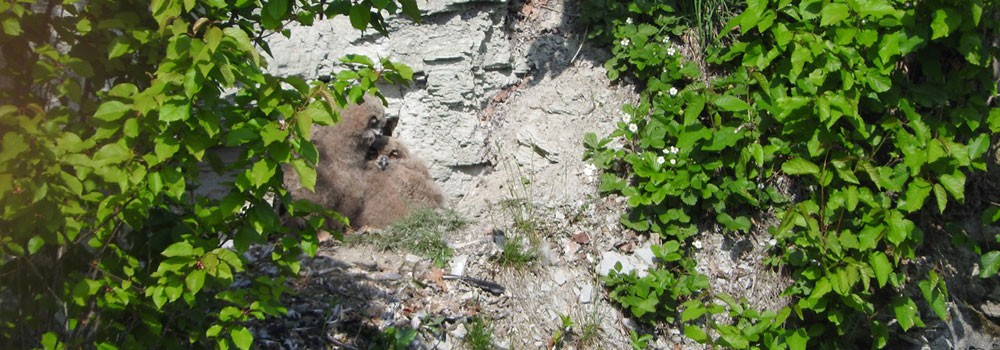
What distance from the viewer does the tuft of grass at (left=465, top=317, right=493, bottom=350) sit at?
405 cm

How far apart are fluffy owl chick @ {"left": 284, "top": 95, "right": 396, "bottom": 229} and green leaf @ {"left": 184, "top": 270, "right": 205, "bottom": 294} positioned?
213 centimetres

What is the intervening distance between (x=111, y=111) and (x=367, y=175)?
2598mm

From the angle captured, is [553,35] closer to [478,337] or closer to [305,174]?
[478,337]

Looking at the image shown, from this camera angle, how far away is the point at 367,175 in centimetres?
496

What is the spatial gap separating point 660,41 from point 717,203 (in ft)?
3.64

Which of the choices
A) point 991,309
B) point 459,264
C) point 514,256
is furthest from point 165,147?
point 991,309

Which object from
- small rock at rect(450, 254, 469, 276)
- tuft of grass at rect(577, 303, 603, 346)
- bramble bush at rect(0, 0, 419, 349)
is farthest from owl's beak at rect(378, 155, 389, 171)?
bramble bush at rect(0, 0, 419, 349)

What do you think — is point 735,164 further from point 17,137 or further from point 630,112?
point 17,137

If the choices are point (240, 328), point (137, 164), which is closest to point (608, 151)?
point (240, 328)

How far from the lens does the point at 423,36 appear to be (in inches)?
213

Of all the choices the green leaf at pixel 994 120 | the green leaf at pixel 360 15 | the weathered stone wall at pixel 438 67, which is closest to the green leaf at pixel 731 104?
the green leaf at pixel 994 120

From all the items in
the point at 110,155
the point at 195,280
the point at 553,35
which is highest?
the point at 110,155

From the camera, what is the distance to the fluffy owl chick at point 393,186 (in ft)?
15.8

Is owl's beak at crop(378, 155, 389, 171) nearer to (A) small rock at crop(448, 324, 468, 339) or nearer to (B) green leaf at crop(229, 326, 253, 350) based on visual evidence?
(A) small rock at crop(448, 324, 468, 339)
